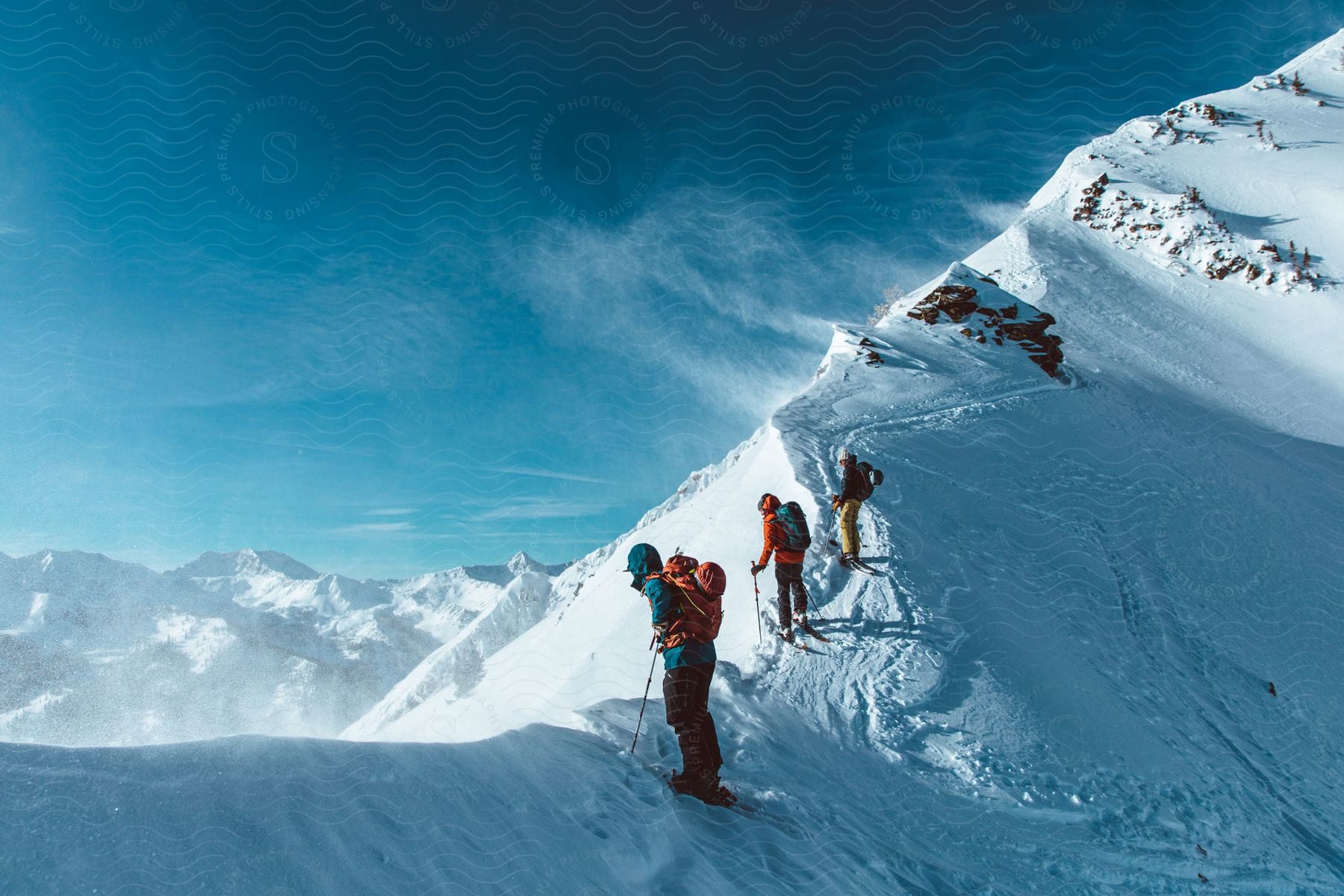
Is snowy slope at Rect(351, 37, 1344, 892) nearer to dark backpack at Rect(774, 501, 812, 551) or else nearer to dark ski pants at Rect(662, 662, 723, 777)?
dark ski pants at Rect(662, 662, 723, 777)

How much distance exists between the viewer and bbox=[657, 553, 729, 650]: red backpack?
21.4 feet

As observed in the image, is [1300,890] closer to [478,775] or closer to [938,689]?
[938,689]

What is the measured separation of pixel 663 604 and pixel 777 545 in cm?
433

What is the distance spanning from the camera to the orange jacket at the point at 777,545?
34.5ft

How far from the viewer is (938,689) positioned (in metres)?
9.50

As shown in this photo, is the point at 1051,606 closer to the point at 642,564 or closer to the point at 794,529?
the point at 794,529

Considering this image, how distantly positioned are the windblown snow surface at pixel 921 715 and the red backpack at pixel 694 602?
1.45m

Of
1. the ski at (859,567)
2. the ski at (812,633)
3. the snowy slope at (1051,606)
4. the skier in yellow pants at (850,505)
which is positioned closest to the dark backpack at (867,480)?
the skier in yellow pants at (850,505)

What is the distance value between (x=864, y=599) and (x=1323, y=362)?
1563 inches

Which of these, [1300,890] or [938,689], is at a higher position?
[938,689]

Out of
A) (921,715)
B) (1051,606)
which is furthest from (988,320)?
(921,715)

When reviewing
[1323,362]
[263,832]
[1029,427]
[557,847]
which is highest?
[1323,362]

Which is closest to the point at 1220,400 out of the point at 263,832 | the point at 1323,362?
the point at 1323,362

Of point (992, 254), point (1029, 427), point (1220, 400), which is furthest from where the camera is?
point (992, 254)
